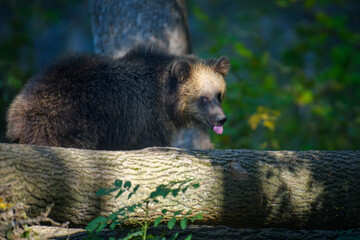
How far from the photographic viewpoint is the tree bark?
306cm

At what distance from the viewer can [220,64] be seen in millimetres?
5652

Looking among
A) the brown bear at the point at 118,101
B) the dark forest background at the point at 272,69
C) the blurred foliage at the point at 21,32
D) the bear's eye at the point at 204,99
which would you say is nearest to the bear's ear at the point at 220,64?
the brown bear at the point at 118,101

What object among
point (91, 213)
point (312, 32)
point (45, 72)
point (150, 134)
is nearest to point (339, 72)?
point (312, 32)

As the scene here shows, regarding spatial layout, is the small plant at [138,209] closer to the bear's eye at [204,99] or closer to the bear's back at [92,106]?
the bear's back at [92,106]

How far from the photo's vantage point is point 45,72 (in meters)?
4.54

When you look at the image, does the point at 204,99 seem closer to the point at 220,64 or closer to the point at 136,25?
the point at 220,64

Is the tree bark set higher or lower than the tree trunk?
lower

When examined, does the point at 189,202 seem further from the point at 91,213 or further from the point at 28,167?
the point at 28,167

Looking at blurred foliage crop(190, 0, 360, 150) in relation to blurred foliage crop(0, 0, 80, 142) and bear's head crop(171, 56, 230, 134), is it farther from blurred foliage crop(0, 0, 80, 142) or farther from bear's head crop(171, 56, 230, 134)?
blurred foliage crop(0, 0, 80, 142)

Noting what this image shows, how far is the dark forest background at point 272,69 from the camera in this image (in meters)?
8.82

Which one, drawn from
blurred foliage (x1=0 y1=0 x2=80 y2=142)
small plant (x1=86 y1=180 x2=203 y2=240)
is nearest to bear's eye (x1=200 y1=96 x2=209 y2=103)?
small plant (x1=86 y1=180 x2=203 y2=240)

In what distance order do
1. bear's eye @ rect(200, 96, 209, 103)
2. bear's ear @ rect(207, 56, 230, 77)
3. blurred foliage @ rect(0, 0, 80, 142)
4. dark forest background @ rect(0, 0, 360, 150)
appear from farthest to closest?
blurred foliage @ rect(0, 0, 80, 142)
dark forest background @ rect(0, 0, 360, 150)
bear's ear @ rect(207, 56, 230, 77)
bear's eye @ rect(200, 96, 209, 103)

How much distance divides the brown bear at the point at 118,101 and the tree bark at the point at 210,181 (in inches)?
38.9

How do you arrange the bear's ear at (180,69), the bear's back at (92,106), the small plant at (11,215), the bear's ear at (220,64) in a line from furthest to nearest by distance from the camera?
the bear's ear at (220,64)
the bear's ear at (180,69)
the bear's back at (92,106)
the small plant at (11,215)
